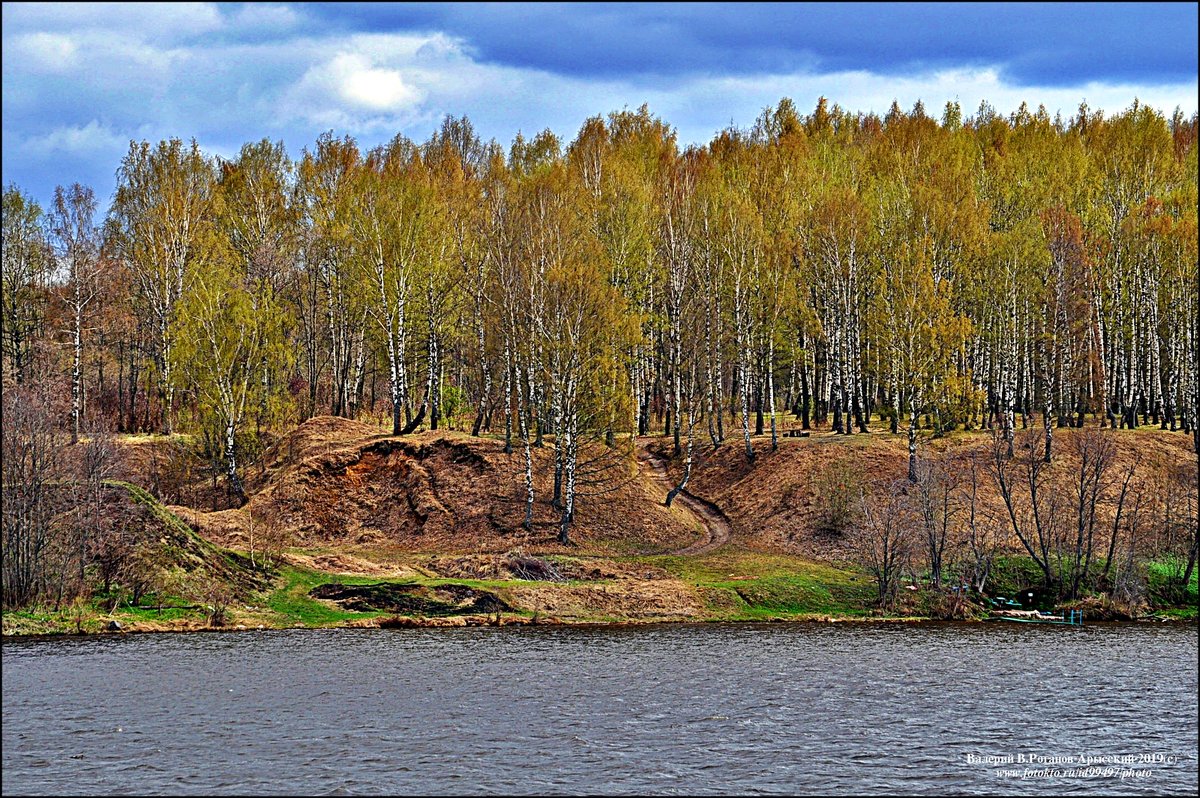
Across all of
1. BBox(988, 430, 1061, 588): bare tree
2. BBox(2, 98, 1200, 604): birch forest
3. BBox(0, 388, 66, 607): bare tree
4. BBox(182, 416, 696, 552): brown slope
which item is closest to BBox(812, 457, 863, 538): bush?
BBox(2, 98, 1200, 604): birch forest

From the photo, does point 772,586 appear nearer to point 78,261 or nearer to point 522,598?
point 522,598

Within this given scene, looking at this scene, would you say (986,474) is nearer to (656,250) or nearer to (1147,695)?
(656,250)

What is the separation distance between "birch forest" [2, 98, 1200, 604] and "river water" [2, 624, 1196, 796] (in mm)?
23170

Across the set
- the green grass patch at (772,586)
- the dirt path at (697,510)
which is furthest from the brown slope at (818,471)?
the green grass patch at (772,586)

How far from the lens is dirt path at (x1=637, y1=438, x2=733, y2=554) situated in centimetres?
6181

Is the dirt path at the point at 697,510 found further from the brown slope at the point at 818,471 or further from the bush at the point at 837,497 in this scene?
the bush at the point at 837,497

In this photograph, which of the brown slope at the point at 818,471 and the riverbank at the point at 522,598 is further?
the brown slope at the point at 818,471

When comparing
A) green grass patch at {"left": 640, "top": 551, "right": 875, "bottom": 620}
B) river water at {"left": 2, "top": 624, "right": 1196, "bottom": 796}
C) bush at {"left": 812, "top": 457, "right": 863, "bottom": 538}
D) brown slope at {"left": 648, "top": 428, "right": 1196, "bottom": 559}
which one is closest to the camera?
river water at {"left": 2, "top": 624, "right": 1196, "bottom": 796}

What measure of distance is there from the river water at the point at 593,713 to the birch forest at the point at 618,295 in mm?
23170

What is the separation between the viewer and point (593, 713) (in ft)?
102

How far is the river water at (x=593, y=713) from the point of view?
976 inches

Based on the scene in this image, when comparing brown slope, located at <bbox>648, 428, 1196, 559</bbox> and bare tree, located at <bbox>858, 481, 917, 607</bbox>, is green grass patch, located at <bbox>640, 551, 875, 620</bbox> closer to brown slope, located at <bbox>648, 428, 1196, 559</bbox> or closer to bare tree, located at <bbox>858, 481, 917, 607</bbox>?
bare tree, located at <bbox>858, 481, 917, 607</bbox>

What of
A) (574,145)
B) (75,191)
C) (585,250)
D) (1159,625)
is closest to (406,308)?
(585,250)

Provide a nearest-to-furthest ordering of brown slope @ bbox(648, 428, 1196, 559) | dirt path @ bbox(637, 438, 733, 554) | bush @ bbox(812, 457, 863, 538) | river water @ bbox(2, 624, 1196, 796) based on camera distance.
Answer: river water @ bbox(2, 624, 1196, 796), bush @ bbox(812, 457, 863, 538), dirt path @ bbox(637, 438, 733, 554), brown slope @ bbox(648, 428, 1196, 559)
